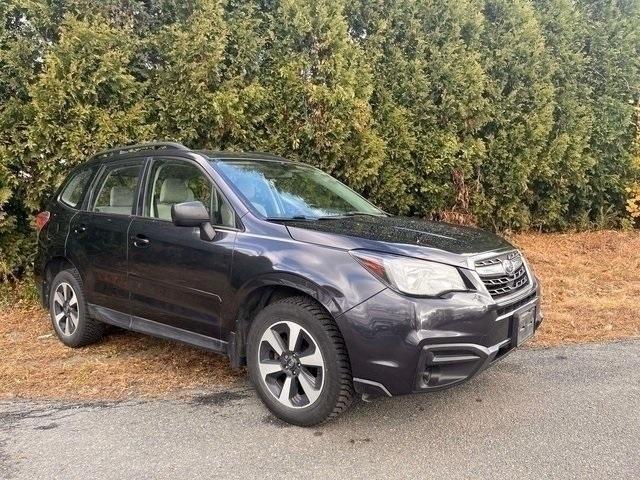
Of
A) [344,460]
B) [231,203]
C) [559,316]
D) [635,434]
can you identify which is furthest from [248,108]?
[635,434]

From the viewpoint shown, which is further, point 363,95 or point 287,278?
point 363,95

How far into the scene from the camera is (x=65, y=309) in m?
4.97

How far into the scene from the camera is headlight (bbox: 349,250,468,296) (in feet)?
10.1

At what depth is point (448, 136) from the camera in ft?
25.5

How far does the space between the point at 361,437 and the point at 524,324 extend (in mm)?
1256

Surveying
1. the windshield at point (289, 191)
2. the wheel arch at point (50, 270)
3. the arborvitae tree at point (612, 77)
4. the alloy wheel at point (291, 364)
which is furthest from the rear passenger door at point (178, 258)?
the arborvitae tree at point (612, 77)

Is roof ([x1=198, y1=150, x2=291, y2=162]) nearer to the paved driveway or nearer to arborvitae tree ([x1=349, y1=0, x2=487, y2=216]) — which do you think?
the paved driveway

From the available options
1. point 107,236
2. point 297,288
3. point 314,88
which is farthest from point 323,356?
point 314,88

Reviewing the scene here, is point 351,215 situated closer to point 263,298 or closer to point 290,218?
point 290,218

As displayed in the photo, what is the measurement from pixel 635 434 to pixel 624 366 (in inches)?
49.6

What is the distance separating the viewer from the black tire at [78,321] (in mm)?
4730

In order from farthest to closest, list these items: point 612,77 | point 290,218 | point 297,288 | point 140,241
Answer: point 612,77 < point 140,241 < point 290,218 < point 297,288

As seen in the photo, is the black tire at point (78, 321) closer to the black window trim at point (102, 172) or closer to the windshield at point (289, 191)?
the black window trim at point (102, 172)

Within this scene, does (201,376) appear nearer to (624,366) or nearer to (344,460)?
(344,460)
